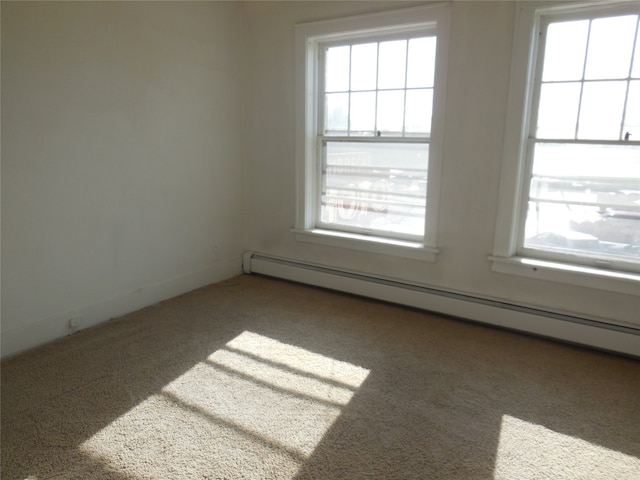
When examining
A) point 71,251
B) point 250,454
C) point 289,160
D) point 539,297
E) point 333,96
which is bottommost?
point 250,454

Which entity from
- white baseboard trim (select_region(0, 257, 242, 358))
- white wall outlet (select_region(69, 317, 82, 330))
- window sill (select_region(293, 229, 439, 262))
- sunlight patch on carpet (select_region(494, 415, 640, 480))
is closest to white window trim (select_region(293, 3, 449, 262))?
window sill (select_region(293, 229, 439, 262))

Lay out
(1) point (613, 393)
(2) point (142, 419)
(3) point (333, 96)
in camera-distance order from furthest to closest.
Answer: (3) point (333, 96) < (1) point (613, 393) < (2) point (142, 419)

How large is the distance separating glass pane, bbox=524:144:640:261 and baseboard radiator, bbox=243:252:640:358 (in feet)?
1.45

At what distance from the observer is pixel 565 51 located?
8.50 feet

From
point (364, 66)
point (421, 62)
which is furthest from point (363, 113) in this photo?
point (421, 62)

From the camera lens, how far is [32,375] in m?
2.33

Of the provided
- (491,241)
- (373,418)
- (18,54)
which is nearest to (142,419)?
(373,418)

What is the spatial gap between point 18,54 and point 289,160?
1.95 metres

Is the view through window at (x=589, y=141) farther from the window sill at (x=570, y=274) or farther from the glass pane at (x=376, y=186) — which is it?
the glass pane at (x=376, y=186)

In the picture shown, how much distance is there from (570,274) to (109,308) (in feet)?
9.89

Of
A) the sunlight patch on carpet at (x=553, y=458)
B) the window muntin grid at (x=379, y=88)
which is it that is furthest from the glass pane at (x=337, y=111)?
the sunlight patch on carpet at (x=553, y=458)

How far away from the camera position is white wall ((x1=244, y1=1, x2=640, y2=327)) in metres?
2.73

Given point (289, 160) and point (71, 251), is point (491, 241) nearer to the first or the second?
point (289, 160)

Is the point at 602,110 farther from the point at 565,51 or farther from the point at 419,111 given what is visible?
the point at 419,111
